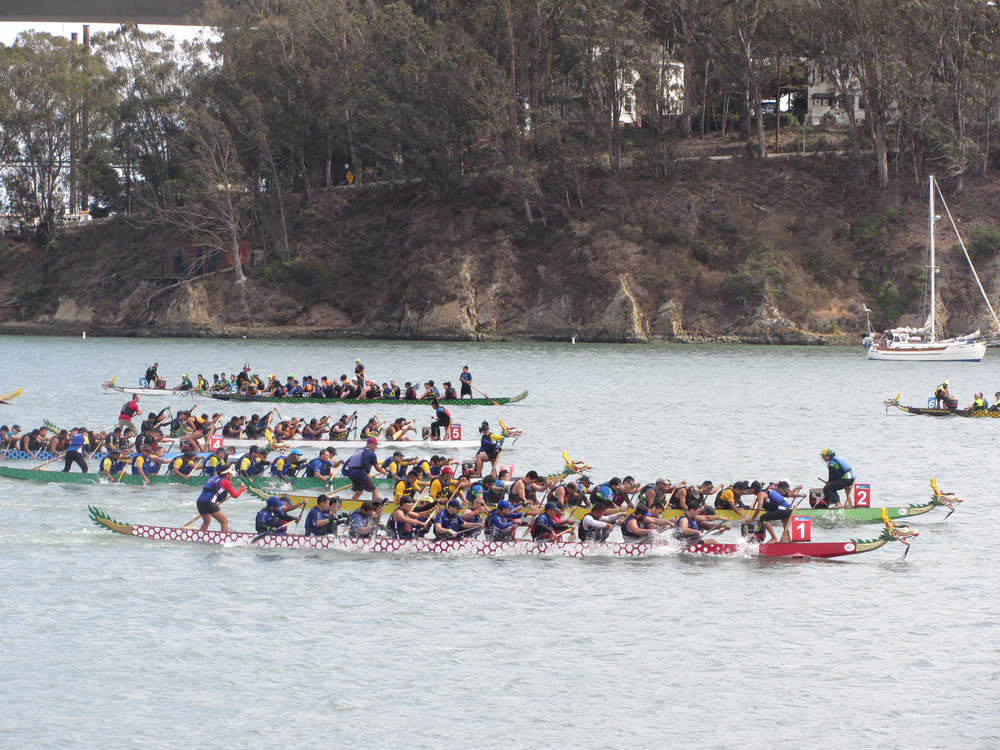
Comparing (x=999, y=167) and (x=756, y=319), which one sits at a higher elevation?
(x=999, y=167)

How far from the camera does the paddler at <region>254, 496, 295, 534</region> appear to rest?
27453mm

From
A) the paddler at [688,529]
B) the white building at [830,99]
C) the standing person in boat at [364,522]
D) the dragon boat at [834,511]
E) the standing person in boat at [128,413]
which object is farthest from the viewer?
the white building at [830,99]

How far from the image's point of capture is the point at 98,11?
132875mm

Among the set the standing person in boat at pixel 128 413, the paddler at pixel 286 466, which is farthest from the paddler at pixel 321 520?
the standing person in boat at pixel 128 413

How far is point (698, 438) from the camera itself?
46438mm

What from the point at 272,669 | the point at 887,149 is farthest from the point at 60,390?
the point at 887,149

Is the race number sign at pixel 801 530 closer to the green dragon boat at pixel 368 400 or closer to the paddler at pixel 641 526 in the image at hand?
the paddler at pixel 641 526

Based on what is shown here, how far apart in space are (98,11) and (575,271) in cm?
6702

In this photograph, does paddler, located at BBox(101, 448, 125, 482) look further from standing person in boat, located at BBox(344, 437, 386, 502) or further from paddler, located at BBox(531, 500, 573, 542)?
paddler, located at BBox(531, 500, 573, 542)

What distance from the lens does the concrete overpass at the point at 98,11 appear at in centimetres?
13262

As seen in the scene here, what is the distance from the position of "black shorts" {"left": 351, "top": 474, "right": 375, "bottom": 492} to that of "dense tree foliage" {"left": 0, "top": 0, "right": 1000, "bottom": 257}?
63.9m

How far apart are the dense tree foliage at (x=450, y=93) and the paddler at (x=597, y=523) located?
67504 millimetres

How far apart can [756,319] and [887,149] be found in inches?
819

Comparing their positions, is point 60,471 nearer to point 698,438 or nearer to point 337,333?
point 698,438
